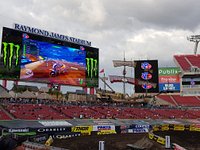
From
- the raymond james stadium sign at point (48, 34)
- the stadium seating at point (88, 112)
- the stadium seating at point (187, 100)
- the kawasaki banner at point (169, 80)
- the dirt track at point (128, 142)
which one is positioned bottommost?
the dirt track at point (128, 142)

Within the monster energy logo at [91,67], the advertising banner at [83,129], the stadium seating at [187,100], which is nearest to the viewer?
the advertising banner at [83,129]

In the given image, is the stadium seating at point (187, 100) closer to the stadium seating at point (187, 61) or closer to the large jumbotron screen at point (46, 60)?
the stadium seating at point (187, 61)

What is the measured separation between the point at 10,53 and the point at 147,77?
52893 mm

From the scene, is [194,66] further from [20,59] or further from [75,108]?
[20,59]

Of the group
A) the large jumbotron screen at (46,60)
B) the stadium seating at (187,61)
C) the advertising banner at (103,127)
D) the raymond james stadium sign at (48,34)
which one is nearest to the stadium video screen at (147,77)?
the stadium seating at (187,61)

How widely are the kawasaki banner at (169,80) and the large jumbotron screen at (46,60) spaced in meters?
38.8

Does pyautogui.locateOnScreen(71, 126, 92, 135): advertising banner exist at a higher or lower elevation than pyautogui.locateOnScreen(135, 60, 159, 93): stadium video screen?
lower

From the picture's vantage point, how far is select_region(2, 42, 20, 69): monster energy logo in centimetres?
4737

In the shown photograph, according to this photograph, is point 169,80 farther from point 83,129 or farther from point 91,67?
point 83,129

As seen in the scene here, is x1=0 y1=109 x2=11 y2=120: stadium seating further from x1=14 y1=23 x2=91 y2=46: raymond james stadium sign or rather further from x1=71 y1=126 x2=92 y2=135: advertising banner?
x1=14 y1=23 x2=91 y2=46: raymond james stadium sign

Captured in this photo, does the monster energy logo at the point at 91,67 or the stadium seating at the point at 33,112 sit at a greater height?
the monster energy logo at the point at 91,67

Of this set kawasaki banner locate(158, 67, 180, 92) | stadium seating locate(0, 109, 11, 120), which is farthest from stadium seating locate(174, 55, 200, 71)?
stadium seating locate(0, 109, 11, 120)

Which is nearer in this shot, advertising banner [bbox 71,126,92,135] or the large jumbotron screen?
advertising banner [bbox 71,126,92,135]

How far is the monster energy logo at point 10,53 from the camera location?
4737 centimetres
